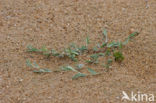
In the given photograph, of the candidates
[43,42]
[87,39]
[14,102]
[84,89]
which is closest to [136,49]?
[87,39]

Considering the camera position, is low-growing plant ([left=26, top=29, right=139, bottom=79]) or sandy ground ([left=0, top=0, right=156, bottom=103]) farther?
low-growing plant ([left=26, top=29, right=139, bottom=79])

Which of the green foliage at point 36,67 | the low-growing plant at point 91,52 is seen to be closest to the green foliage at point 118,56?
the low-growing plant at point 91,52

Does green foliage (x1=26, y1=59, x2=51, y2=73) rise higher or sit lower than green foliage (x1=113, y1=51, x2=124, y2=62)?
lower

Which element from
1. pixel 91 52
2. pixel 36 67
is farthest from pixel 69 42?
pixel 36 67

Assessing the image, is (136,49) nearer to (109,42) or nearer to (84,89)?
(109,42)

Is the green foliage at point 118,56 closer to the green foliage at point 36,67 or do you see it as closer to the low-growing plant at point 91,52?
the low-growing plant at point 91,52

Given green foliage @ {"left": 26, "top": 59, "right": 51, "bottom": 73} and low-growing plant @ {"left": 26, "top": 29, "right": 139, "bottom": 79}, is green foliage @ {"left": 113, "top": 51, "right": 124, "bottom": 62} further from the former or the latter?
green foliage @ {"left": 26, "top": 59, "right": 51, "bottom": 73}

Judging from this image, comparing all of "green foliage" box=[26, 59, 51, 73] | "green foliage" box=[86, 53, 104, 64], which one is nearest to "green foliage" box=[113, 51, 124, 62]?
"green foliage" box=[86, 53, 104, 64]

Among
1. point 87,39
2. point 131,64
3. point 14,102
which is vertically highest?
point 87,39
